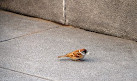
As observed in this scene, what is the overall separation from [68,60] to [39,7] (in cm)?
300

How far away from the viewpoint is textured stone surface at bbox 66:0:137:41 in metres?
6.75

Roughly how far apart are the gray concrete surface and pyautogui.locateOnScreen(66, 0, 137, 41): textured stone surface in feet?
0.66

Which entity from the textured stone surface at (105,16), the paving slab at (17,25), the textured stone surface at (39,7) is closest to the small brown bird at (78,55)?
the paving slab at (17,25)

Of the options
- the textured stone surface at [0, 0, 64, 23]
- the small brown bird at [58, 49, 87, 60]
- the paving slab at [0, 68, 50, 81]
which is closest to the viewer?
the paving slab at [0, 68, 50, 81]

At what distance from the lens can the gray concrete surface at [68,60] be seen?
189 inches

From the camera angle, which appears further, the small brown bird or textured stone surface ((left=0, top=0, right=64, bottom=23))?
textured stone surface ((left=0, top=0, right=64, bottom=23))

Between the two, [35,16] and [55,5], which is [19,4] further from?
[55,5]

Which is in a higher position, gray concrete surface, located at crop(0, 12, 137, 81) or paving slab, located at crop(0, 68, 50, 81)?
paving slab, located at crop(0, 68, 50, 81)

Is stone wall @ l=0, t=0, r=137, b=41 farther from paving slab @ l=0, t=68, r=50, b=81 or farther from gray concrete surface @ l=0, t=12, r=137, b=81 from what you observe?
paving slab @ l=0, t=68, r=50, b=81

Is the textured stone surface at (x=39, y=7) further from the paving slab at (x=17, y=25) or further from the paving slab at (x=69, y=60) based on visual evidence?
the paving slab at (x=69, y=60)

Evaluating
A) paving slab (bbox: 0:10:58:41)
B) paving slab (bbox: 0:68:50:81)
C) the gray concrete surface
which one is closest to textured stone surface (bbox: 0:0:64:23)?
paving slab (bbox: 0:10:58:41)

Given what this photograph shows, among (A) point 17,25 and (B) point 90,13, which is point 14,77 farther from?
(B) point 90,13

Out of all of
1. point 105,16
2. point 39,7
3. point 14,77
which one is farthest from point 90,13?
point 14,77

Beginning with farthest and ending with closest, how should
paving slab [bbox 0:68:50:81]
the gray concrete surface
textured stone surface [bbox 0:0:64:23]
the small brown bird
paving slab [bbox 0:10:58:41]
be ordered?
textured stone surface [bbox 0:0:64:23], paving slab [bbox 0:10:58:41], the small brown bird, the gray concrete surface, paving slab [bbox 0:68:50:81]
